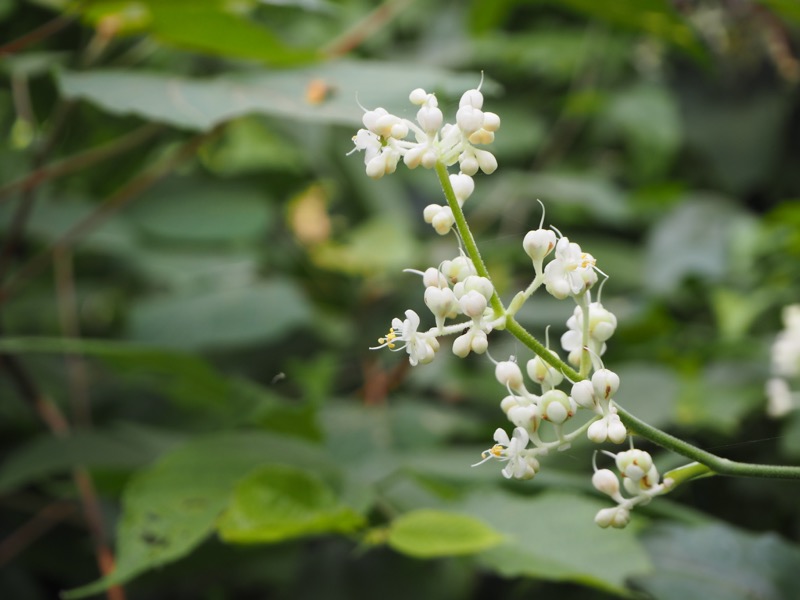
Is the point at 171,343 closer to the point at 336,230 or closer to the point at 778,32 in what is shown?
the point at 336,230

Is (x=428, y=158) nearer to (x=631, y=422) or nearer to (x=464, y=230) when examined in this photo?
(x=464, y=230)

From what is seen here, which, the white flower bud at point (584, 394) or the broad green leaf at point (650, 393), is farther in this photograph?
the broad green leaf at point (650, 393)

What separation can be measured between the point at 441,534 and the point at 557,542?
12 centimetres

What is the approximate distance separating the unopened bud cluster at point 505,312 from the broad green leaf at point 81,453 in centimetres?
68

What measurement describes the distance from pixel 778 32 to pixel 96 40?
1.23 meters

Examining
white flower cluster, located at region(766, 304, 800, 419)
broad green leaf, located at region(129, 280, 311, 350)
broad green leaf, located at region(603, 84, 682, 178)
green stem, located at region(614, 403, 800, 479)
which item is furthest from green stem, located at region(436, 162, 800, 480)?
broad green leaf, located at region(603, 84, 682, 178)

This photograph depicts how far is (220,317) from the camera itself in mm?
1461

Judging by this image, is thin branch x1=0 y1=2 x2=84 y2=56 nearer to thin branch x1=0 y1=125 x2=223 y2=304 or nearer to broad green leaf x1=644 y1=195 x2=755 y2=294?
thin branch x1=0 y1=125 x2=223 y2=304

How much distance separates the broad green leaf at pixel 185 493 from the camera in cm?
79

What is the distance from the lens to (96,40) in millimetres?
1327

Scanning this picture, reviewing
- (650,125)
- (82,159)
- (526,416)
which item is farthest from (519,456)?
(650,125)

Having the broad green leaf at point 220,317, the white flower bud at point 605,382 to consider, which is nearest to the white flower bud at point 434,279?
the white flower bud at point 605,382

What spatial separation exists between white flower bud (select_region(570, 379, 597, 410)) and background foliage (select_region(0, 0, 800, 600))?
32 centimetres

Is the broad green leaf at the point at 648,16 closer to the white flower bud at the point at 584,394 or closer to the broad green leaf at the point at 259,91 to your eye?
the broad green leaf at the point at 259,91
